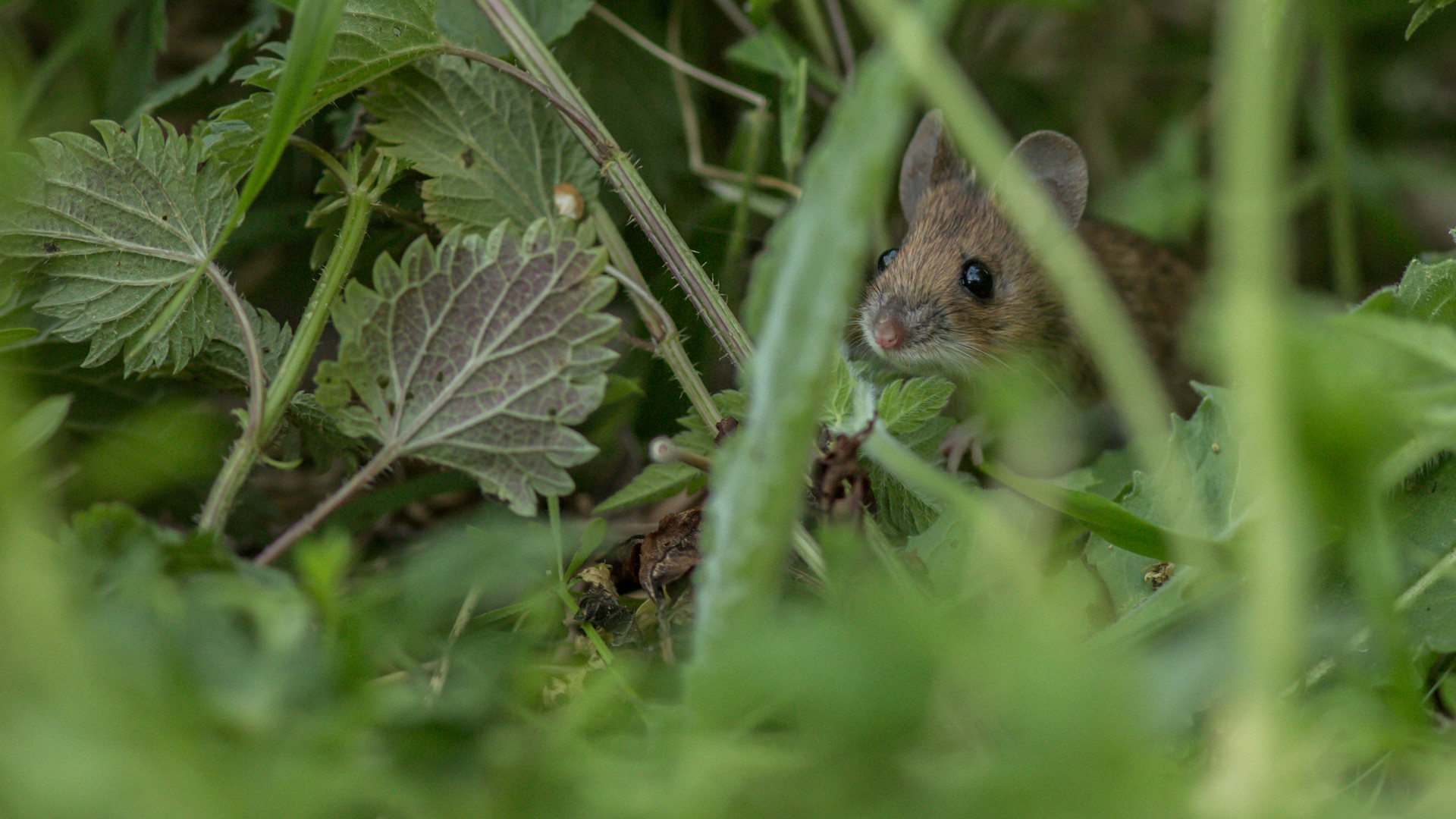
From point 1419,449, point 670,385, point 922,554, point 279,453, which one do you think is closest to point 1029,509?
point 922,554

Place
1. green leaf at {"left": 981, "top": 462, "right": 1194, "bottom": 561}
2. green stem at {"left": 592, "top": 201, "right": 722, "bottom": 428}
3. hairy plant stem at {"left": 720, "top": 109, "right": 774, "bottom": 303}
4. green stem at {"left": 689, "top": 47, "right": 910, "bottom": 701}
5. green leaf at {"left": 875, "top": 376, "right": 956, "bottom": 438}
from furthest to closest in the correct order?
hairy plant stem at {"left": 720, "top": 109, "right": 774, "bottom": 303} < green stem at {"left": 592, "top": 201, "right": 722, "bottom": 428} < green leaf at {"left": 875, "top": 376, "right": 956, "bottom": 438} < green leaf at {"left": 981, "top": 462, "right": 1194, "bottom": 561} < green stem at {"left": 689, "top": 47, "right": 910, "bottom": 701}

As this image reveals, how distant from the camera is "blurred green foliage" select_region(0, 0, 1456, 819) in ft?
2.36

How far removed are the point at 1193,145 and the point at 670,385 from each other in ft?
7.56

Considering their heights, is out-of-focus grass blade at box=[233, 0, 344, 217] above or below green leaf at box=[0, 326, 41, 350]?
above

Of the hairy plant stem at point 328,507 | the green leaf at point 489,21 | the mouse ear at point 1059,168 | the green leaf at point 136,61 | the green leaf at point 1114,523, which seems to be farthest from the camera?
the mouse ear at point 1059,168

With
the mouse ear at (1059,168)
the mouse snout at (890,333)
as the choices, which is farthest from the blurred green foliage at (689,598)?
the mouse ear at (1059,168)

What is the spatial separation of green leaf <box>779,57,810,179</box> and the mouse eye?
615 millimetres

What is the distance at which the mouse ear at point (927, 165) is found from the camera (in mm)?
2943

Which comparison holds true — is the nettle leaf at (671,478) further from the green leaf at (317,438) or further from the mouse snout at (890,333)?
the mouse snout at (890,333)

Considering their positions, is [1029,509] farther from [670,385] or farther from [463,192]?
[463,192]

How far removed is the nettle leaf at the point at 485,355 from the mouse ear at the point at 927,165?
1750 millimetres

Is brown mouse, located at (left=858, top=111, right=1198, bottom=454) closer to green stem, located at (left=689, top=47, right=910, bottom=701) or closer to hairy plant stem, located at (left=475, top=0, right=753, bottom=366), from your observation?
hairy plant stem, located at (left=475, top=0, right=753, bottom=366)

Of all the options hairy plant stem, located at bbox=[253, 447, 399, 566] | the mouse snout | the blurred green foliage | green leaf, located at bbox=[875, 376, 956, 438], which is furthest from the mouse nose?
hairy plant stem, located at bbox=[253, 447, 399, 566]

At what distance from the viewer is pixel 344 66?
1610mm
